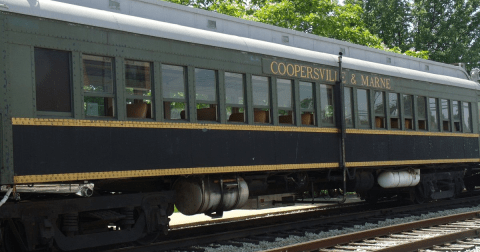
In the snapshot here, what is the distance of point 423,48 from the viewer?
108ft

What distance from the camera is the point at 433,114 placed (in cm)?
1489

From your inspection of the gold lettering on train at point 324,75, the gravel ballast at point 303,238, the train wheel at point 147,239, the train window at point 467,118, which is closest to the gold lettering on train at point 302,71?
the gold lettering on train at point 324,75

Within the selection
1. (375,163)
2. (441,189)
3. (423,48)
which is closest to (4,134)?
(375,163)

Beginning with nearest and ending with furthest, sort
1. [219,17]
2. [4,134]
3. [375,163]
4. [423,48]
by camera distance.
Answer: [4,134]
[219,17]
[375,163]
[423,48]

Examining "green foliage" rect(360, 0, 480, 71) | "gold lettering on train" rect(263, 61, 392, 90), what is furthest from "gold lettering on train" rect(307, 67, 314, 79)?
"green foliage" rect(360, 0, 480, 71)

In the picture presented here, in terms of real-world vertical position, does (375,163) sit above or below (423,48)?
below

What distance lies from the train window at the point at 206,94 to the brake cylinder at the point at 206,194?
3.22 ft

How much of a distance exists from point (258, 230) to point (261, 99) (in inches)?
85.2

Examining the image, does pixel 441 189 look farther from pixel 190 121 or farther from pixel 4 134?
pixel 4 134

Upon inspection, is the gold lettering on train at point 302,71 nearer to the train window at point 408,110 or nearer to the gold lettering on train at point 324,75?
the gold lettering on train at point 324,75

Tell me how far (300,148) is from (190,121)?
8.80 ft

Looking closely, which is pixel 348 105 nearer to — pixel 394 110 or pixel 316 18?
pixel 394 110

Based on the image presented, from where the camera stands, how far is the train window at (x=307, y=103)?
11305mm

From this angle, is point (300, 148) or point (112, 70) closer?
point (112, 70)
